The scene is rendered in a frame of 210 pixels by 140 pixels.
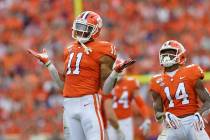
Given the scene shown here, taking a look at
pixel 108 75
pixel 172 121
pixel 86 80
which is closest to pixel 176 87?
pixel 172 121

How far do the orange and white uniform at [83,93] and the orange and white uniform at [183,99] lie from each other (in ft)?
2.18

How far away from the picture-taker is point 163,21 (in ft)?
48.2

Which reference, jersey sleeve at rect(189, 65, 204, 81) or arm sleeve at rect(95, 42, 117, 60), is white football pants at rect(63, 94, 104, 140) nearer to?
arm sleeve at rect(95, 42, 117, 60)

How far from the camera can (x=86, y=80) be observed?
24.9 ft

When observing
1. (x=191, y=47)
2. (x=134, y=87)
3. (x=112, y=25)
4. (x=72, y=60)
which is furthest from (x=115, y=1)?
(x=72, y=60)

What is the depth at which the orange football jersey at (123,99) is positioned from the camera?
10148mm

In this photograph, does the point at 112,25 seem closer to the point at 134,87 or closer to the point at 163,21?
the point at 163,21

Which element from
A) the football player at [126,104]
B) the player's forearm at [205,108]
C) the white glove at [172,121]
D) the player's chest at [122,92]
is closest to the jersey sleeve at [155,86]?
the white glove at [172,121]

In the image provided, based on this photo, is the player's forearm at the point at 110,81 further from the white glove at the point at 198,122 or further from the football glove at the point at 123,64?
the white glove at the point at 198,122

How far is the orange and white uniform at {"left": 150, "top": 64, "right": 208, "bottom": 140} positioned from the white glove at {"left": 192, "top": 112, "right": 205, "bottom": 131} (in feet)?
0.12

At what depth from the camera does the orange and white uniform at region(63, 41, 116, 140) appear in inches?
294

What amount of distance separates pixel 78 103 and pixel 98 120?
26 centimetres

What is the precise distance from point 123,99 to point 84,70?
105 inches

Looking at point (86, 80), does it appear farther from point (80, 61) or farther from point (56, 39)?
point (56, 39)
